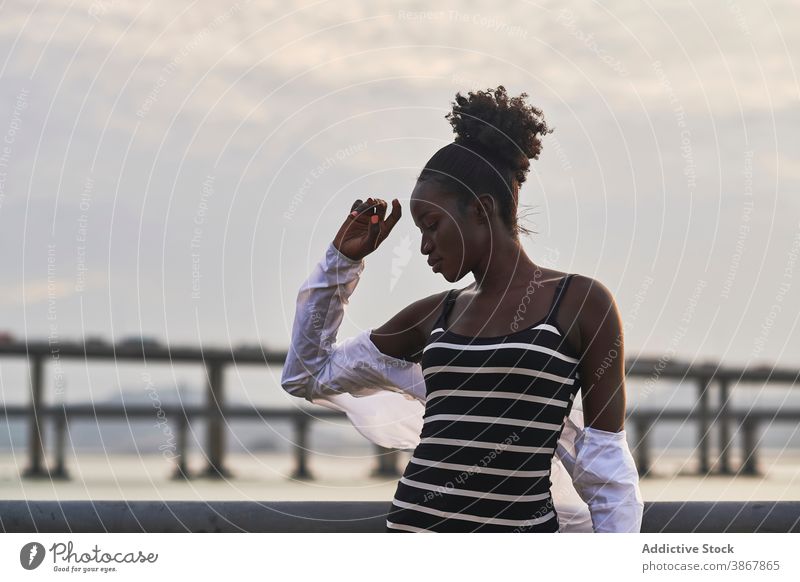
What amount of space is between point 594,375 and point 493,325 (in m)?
0.28

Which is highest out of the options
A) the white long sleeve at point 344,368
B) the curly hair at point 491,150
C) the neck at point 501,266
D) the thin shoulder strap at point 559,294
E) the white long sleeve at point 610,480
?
the curly hair at point 491,150

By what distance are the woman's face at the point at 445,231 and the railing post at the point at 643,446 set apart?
544 cm

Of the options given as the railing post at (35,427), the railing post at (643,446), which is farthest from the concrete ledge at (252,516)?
the railing post at (643,446)

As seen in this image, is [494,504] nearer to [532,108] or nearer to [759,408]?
[532,108]

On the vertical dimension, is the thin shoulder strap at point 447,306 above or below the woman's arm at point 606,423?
above

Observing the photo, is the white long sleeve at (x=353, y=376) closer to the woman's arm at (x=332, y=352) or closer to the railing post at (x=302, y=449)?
the woman's arm at (x=332, y=352)

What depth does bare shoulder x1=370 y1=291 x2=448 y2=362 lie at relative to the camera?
2.49m

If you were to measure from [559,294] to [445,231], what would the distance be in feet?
1.03

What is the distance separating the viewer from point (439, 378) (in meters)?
2.29

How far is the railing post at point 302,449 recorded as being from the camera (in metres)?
6.53

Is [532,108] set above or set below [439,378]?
above

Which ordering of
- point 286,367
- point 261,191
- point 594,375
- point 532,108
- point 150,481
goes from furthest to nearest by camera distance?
1. point 150,481
2. point 261,191
3. point 286,367
4. point 532,108
5. point 594,375
